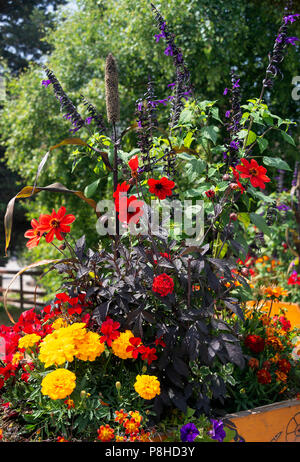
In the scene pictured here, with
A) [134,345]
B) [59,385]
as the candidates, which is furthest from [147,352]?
[59,385]

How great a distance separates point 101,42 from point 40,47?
25.6 feet

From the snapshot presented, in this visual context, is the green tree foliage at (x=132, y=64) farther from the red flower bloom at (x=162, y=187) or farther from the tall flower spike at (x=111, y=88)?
the red flower bloom at (x=162, y=187)

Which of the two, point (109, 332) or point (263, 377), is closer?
point (109, 332)

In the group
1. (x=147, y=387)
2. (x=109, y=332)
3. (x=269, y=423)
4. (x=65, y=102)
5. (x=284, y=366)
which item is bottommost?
(x=269, y=423)

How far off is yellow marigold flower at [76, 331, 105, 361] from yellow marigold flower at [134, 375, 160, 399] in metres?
0.15

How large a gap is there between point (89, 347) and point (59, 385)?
146 millimetres

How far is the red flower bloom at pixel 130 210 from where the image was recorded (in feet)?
4.43

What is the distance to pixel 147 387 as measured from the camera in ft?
3.97

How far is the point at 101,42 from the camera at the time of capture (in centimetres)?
568

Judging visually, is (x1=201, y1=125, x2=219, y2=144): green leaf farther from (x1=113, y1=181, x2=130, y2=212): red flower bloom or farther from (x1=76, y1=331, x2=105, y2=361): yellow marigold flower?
(x1=76, y1=331, x2=105, y2=361): yellow marigold flower

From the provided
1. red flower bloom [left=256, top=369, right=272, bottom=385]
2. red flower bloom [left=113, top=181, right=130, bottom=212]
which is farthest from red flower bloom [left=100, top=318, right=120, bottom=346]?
red flower bloom [left=256, top=369, right=272, bottom=385]

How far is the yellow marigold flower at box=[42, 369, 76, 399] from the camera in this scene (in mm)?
1142

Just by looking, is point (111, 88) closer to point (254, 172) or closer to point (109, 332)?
point (254, 172)
